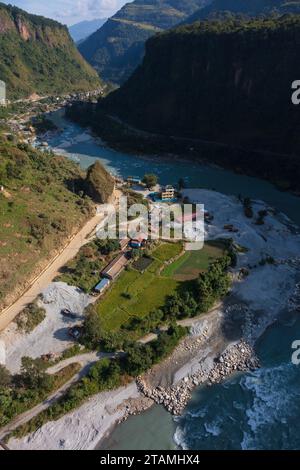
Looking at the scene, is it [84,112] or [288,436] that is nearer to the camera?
[288,436]

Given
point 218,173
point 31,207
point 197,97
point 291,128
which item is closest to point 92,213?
point 31,207

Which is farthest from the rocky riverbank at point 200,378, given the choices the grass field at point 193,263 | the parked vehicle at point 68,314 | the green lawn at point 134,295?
the grass field at point 193,263

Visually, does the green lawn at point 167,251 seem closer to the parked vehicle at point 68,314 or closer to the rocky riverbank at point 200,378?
the parked vehicle at point 68,314

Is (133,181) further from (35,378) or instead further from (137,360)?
(35,378)

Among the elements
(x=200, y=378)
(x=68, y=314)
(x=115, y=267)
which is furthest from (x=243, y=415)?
(x=115, y=267)

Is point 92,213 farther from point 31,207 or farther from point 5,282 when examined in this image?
point 5,282

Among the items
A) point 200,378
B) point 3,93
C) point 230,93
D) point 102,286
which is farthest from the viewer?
point 3,93
